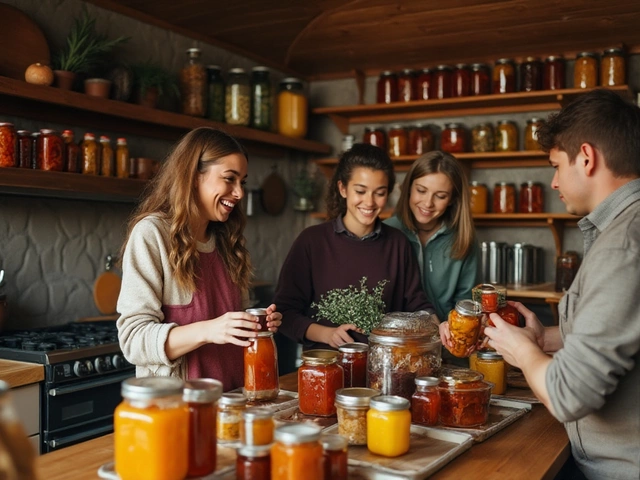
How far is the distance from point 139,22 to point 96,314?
1.60m

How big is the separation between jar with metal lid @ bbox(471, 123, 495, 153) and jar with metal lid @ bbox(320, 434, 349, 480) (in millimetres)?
3392

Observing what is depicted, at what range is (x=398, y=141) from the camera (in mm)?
4547

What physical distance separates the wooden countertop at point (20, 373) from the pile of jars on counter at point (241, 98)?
1790mm

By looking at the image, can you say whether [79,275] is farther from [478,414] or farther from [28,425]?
[478,414]

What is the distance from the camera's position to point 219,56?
14.1 ft

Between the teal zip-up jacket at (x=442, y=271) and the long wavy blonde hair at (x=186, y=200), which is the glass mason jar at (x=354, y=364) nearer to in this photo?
the long wavy blonde hair at (x=186, y=200)

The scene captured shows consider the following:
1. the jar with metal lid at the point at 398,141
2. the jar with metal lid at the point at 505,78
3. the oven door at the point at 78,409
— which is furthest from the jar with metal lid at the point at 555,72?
the oven door at the point at 78,409

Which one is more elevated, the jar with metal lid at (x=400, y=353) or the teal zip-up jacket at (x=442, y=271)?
the teal zip-up jacket at (x=442, y=271)

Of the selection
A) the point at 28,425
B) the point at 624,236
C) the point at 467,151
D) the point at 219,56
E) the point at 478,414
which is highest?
the point at 219,56

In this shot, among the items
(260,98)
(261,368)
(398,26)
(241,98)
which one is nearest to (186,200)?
(261,368)

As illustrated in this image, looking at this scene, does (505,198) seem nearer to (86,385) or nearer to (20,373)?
(86,385)

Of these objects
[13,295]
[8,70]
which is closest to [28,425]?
[13,295]

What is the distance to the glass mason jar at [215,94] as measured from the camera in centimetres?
395

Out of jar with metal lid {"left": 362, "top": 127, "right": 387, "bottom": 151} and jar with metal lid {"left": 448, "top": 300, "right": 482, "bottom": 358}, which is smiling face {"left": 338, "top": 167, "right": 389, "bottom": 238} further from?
jar with metal lid {"left": 362, "top": 127, "right": 387, "bottom": 151}
